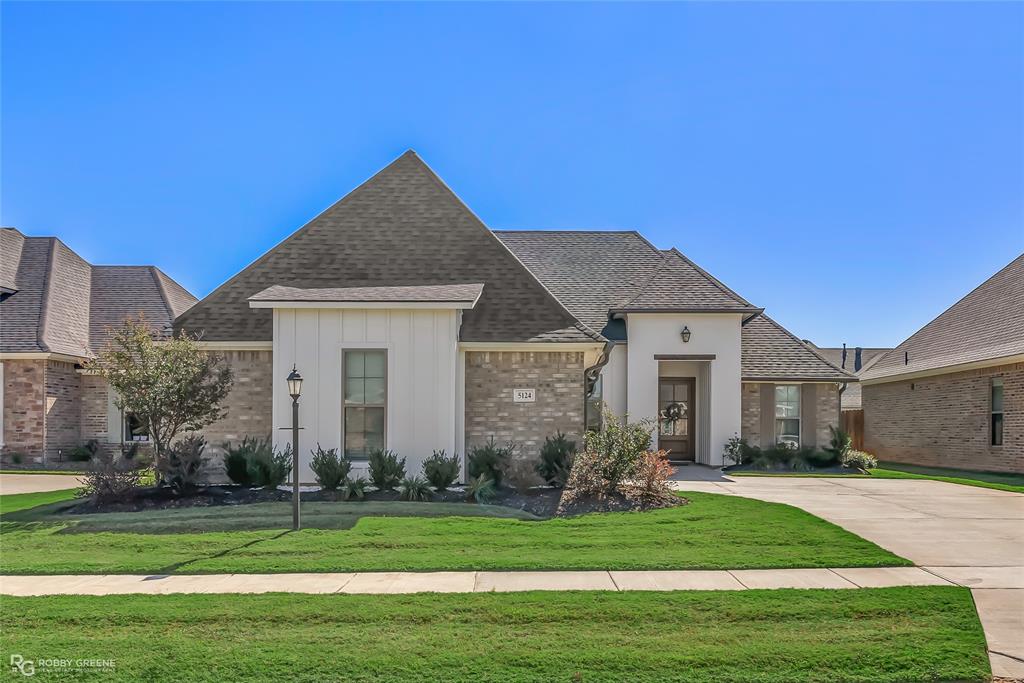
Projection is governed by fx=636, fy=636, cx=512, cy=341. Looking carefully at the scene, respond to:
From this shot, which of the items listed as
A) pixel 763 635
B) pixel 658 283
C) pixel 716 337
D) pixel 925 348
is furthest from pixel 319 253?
pixel 925 348

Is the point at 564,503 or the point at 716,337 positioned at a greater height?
the point at 716,337

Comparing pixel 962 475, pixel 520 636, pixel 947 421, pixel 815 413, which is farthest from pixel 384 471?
pixel 947 421

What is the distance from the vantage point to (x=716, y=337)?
57.2ft

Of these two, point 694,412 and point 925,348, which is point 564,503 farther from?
point 925,348

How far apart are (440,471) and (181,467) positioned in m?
4.41

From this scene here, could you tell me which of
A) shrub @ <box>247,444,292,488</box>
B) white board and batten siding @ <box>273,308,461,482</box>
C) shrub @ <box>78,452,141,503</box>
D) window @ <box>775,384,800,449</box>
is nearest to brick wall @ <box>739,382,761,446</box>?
window @ <box>775,384,800,449</box>

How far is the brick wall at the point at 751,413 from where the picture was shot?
720 inches

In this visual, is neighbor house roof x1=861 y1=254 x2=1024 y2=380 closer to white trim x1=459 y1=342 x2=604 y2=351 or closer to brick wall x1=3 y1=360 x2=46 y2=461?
white trim x1=459 y1=342 x2=604 y2=351

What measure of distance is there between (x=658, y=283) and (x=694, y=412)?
397 centimetres

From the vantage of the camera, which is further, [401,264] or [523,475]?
[401,264]

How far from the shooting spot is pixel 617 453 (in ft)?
34.8

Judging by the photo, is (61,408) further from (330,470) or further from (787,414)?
(787,414)

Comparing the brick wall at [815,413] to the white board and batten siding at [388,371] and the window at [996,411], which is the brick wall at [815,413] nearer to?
the window at [996,411]

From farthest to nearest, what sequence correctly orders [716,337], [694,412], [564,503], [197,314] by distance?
1. [694,412]
2. [716,337]
3. [197,314]
4. [564,503]
